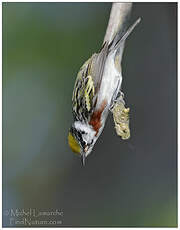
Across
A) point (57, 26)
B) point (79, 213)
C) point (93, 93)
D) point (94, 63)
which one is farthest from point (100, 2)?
point (79, 213)

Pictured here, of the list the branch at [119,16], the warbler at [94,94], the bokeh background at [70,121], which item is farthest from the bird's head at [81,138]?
the branch at [119,16]

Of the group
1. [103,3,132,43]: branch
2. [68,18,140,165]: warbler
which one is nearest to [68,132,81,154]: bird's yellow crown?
[68,18,140,165]: warbler

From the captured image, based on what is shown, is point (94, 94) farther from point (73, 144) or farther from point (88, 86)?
point (73, 144)

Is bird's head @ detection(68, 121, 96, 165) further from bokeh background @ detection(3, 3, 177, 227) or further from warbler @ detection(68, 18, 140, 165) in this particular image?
bokeh background @ detection(3, 3, 177, 227)

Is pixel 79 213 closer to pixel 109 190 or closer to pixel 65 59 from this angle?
pixel 109 190

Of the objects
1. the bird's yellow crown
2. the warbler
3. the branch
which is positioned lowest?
the bird's yellow crown

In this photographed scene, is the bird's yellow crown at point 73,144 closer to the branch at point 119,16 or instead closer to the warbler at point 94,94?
the warbler at point 94,94

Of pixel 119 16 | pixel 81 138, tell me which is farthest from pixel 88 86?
pixel 119 16
